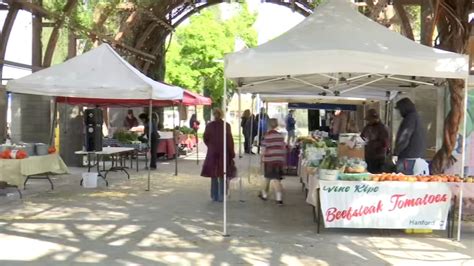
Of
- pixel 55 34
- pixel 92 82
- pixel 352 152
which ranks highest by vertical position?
pixel 55 34

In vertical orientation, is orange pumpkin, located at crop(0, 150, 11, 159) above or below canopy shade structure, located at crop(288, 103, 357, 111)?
below

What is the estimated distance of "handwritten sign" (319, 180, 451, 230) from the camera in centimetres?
783

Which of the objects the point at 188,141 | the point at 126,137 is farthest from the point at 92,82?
the point at 188,141

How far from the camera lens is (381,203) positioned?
7.85 metres

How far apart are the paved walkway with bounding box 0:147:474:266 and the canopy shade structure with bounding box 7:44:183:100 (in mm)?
2005

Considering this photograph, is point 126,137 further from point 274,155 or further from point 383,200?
point 383,200

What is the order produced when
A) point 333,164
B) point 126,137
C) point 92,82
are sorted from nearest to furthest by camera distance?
point 333,164, point 92,82, point 126,137

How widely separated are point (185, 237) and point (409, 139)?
11.9 ft

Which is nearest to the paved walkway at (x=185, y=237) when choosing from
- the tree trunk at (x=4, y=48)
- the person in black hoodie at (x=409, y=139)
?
the person in black hoodie at (x=409, y=139)

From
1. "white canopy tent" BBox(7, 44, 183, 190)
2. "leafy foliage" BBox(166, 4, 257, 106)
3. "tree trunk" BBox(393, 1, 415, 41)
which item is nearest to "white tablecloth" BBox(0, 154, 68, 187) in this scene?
"white canopy tent" BBox(7, 44, 183, 190)

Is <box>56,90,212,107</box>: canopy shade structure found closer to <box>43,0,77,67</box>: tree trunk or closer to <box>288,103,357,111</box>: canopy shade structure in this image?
<box>288,103,357,111</box>: canopy shade structure

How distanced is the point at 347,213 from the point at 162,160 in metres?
13.7

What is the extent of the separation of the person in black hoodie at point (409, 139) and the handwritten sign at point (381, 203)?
3.14 feet

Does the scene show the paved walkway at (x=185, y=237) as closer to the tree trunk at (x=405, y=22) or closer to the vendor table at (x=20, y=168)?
the vendor table at (x=20, y=168)
